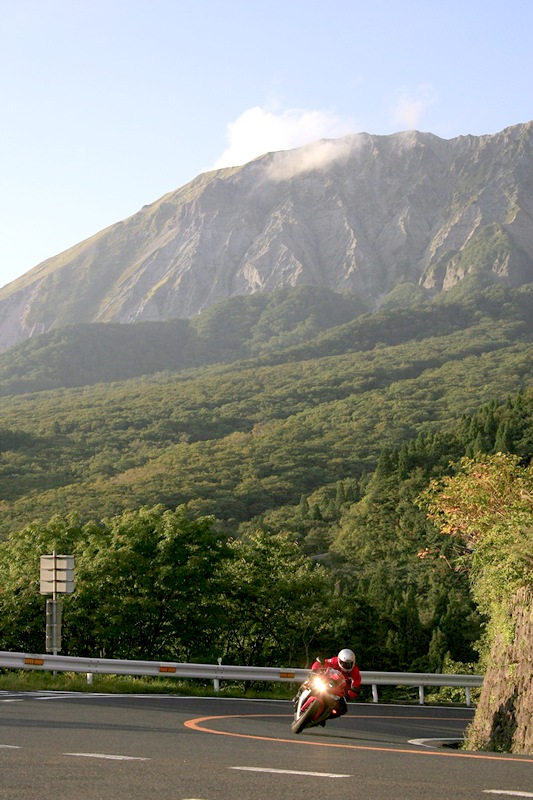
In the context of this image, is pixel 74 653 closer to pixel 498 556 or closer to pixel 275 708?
pixel 275 708

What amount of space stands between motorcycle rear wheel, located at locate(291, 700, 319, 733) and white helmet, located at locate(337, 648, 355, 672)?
623 millimetres

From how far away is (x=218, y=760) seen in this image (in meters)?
11.2

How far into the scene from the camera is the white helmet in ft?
51.4

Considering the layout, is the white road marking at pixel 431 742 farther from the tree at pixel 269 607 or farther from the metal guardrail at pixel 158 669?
the tree at pixel 269 607

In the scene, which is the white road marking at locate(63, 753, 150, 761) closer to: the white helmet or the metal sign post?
the white helmet

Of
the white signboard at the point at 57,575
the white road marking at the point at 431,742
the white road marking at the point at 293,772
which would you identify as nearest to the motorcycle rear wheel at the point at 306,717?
the white road marking at the point at 431,742

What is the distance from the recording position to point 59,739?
13.1 m

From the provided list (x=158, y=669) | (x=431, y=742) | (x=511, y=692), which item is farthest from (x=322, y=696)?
(x=158, y=669)

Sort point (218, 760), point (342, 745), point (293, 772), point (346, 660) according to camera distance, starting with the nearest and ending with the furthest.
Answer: point (293, 772), point (218, 760), point (342, 745), point (346, 660)

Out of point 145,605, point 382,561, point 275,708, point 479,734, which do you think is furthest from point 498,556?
point 382,561

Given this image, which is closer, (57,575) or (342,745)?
(342,745)

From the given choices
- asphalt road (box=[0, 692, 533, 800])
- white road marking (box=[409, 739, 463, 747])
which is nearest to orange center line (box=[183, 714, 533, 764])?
asphalt road (box=[0, 692, 533, 800])

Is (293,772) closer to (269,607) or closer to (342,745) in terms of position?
(342,745)

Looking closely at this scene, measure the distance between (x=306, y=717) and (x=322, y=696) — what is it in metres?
0.40
